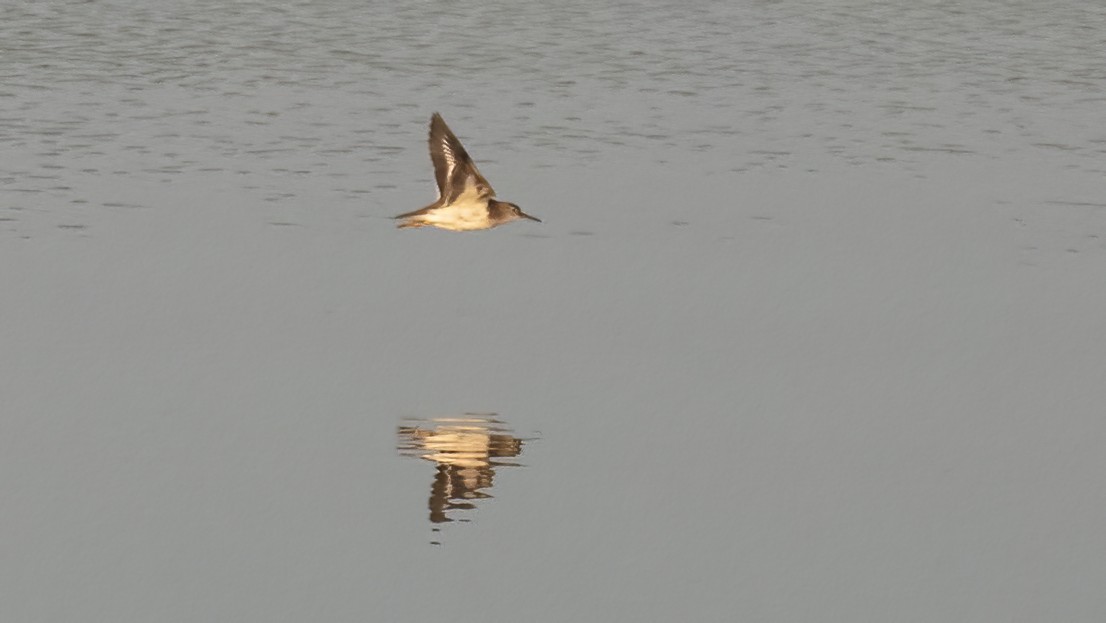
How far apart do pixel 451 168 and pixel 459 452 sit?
379cm

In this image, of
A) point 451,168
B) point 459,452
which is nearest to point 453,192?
point 451,168

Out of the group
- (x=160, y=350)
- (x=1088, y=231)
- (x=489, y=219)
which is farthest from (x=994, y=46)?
(x=160, y=350)

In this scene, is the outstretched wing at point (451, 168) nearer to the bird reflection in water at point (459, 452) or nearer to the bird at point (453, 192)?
the bird at point (453, 192)

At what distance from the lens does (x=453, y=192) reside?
19734mm

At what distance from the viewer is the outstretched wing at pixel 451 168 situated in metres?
19.6

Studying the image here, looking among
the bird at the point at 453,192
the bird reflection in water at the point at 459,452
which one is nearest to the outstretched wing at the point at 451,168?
the bird at the point at 453,192

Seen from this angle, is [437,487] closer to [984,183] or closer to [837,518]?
[837,518]

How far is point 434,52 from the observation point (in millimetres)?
34938

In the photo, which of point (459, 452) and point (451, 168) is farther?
point (451, 168)

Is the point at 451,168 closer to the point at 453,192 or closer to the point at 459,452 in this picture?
the point at 453,192

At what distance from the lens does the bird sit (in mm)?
19641

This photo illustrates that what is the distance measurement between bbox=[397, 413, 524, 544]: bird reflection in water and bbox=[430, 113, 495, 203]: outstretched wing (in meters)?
2.84

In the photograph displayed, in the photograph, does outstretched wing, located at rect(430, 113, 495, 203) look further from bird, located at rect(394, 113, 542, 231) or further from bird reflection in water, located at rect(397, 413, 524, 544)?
bird reflection in water, located at rect(397, 413, 524, 544)

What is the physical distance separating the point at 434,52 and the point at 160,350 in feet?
54.6
